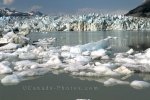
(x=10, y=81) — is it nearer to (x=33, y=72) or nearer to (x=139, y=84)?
(x=33, y=72)

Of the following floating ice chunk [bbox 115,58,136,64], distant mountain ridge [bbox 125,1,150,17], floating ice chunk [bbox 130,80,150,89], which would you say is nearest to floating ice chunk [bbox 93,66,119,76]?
floating ice chunk [bbox 130,80,150,89]

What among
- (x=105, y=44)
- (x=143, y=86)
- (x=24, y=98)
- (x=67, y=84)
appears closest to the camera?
(x=24, y=98)

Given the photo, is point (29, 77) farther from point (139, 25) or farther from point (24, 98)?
point (139, 25)

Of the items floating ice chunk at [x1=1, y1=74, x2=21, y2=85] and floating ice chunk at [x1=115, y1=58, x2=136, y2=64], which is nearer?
floating ice chunk at [x1=1, y1=74, x2=21, y2=85]

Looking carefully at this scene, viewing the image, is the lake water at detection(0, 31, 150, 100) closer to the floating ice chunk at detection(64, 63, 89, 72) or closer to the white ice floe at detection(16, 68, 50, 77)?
the white ice floe at detection(16, 68, 50, 77)

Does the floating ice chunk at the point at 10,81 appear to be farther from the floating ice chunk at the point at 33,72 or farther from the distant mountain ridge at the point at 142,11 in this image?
the distant mountain ridge at the point at 142,11

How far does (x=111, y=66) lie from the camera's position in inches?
441

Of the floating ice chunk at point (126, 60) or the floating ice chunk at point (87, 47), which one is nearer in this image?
the floating ice chunk at point (126, 60)

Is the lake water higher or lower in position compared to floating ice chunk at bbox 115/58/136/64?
lower

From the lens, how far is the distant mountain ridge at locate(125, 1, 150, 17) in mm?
132000

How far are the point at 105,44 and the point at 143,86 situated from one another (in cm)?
953

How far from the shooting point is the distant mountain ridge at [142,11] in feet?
433

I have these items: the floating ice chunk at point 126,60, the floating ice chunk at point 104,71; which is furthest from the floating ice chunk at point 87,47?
the floating ice chunk at point 104,71

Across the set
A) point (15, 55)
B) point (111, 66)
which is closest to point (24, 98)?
point (111, 66)
